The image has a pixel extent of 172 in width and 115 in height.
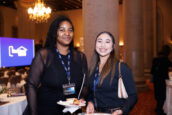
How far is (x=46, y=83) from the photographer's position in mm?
1716

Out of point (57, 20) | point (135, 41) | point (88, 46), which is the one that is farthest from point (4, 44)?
point (135, 41)

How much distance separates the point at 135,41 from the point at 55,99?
23.4ft

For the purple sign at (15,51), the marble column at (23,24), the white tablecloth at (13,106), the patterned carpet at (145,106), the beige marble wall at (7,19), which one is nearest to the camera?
the white tablecloth at (13,106)

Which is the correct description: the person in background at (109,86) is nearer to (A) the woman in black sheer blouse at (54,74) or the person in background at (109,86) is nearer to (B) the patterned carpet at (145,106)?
(A) the woman in black sheer blouse at (54,74)

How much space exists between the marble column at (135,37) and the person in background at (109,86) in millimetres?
6817

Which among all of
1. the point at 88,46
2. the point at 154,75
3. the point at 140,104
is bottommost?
the point at 140,104

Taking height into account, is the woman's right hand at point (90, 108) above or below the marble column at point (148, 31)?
below

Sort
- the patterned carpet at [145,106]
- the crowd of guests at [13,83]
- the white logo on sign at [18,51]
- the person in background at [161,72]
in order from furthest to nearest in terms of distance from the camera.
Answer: the patterned carpet at [145,106]
the person in background at [161,72]
the white logo on sign at [18,51]
the crowd of guests at [13,83]

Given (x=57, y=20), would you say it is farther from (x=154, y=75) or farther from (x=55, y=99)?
(x=154, y=75)

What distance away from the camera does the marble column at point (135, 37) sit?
841 centimetres

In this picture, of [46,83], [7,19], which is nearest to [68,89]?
[46,83]

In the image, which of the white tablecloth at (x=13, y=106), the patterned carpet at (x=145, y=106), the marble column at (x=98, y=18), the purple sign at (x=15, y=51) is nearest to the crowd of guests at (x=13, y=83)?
the white tablecloth at (x=13, y=106)

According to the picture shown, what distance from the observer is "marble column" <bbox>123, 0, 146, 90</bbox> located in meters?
8.41

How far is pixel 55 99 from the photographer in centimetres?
172
